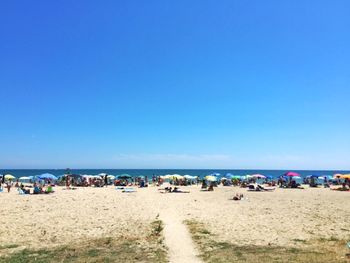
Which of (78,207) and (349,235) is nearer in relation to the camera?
(349,235)

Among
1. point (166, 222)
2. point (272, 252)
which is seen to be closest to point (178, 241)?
point (272, 252)

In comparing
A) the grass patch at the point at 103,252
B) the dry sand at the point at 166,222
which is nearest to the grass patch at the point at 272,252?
the dry sand at the point at 166,222

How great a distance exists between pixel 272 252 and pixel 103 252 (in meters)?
5.21

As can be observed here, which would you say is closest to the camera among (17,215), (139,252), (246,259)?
(246,259)

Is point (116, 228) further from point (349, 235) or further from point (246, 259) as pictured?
point (349, 235)

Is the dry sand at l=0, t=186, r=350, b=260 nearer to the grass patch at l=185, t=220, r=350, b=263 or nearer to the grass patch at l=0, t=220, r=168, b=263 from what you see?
the grass patch at l=185, t=220, r=350, b=263

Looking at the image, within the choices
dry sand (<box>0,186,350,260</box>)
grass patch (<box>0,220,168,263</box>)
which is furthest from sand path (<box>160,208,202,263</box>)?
grass patch (<box>0,220,168,263</box>)

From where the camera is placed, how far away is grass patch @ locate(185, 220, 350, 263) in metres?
9.94

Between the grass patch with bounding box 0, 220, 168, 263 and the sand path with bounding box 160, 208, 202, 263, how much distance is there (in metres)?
0.28

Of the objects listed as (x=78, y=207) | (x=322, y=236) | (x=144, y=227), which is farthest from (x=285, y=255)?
(x=78, y=207)

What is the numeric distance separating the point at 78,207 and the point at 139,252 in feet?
40.9

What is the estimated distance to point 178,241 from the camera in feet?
40.8

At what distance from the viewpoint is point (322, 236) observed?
13.8m

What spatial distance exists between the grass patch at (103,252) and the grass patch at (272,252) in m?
1.45
